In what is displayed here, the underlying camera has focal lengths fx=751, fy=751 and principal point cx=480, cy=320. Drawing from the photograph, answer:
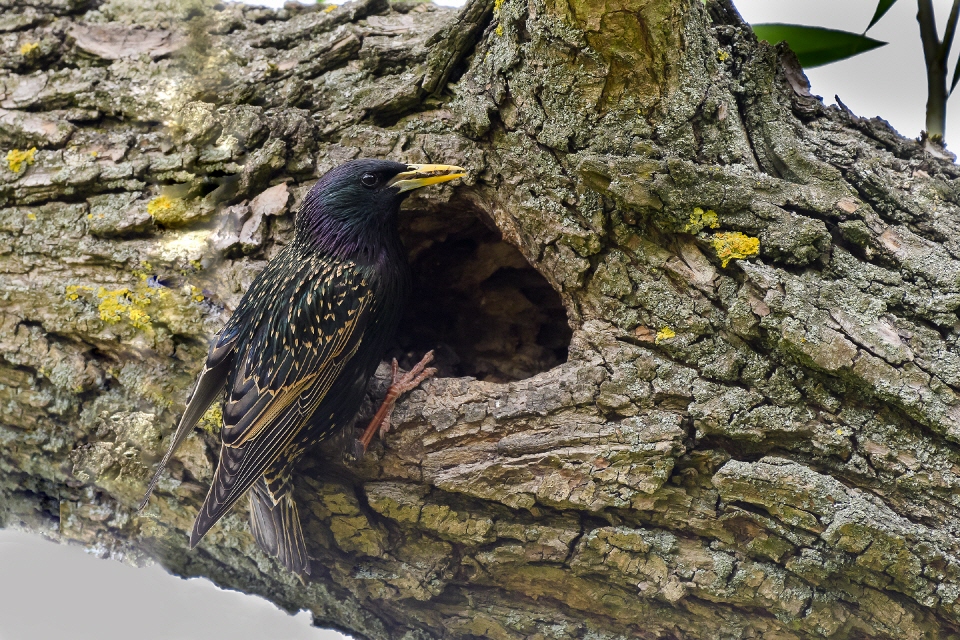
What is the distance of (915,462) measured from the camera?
212 cm

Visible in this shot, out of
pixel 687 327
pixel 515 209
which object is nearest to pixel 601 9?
pixel 515 209

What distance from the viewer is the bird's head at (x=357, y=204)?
2.71 meters

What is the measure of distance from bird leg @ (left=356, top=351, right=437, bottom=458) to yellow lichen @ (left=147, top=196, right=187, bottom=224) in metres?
1.11

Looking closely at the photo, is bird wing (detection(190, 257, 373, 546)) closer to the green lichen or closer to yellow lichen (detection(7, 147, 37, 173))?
the green lichen

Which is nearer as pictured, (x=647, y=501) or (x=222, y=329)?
(x=647, y=501)

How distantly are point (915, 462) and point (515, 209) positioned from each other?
4.68ft

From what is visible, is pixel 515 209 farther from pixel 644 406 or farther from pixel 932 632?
pixel 932 632

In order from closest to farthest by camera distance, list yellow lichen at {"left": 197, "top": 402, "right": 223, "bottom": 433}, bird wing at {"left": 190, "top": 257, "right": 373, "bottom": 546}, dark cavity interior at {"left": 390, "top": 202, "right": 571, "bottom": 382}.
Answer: bird wing at {"left": 190, "top": 257, "right": 373, "bottom": 546} < yellow lichen at {"left": 197, "top": 402, "right": 223, "bottom": 433} < dark cavity interior at {"left": 390, "top": 202, "right": 571, "bottom": 382}

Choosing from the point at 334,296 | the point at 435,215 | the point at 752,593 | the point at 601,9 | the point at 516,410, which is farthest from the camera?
the point at 435,215

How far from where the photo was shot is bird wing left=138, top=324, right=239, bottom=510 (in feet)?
8.55

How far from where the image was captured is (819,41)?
309 cm

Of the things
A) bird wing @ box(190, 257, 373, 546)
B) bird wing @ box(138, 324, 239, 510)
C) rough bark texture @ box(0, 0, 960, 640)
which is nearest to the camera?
rough bark texture @ box(0, 0, 960, 640)

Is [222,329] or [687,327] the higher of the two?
[687,327]

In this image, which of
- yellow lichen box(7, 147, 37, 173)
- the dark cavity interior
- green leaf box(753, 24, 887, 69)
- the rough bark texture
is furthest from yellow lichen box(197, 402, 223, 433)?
green leaf box(753, 24, 887, 69)
